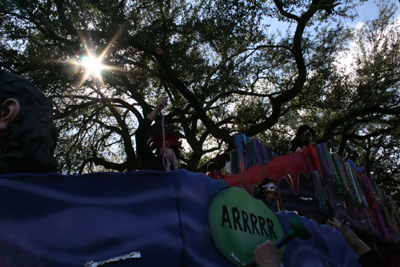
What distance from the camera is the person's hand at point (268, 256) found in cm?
149

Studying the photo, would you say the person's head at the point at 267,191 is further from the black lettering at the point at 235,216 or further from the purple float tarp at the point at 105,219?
the purple float tarp at the point at 105,219

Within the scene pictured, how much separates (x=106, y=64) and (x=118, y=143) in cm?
613

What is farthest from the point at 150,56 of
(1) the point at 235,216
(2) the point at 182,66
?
(1) the point at 235,216

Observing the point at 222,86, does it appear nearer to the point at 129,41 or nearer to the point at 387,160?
the point at 129,41

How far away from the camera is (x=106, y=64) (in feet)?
27.1

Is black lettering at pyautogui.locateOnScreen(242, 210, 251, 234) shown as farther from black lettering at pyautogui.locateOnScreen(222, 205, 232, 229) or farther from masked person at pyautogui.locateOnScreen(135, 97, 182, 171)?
masked person at pyautogui.locateOnScreen(135, 97, 182, 171)

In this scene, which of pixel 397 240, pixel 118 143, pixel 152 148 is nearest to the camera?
pixel 152 148

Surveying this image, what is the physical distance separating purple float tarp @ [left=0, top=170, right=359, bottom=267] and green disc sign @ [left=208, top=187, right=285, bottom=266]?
0.06 metres

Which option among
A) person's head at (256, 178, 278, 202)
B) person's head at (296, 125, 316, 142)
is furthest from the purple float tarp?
person's head at (296, 125, 316, 142)

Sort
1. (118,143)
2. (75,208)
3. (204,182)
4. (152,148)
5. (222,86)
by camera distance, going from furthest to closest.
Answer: (118,143), (222,86), (152,148), (204,182), (75,208)

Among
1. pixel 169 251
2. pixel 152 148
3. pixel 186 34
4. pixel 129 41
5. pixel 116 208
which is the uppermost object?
pixel 186 34

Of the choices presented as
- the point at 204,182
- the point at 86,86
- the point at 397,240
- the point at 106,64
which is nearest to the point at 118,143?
the point at 86,86

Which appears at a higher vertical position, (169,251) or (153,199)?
(153,199)

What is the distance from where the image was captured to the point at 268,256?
1516mm
